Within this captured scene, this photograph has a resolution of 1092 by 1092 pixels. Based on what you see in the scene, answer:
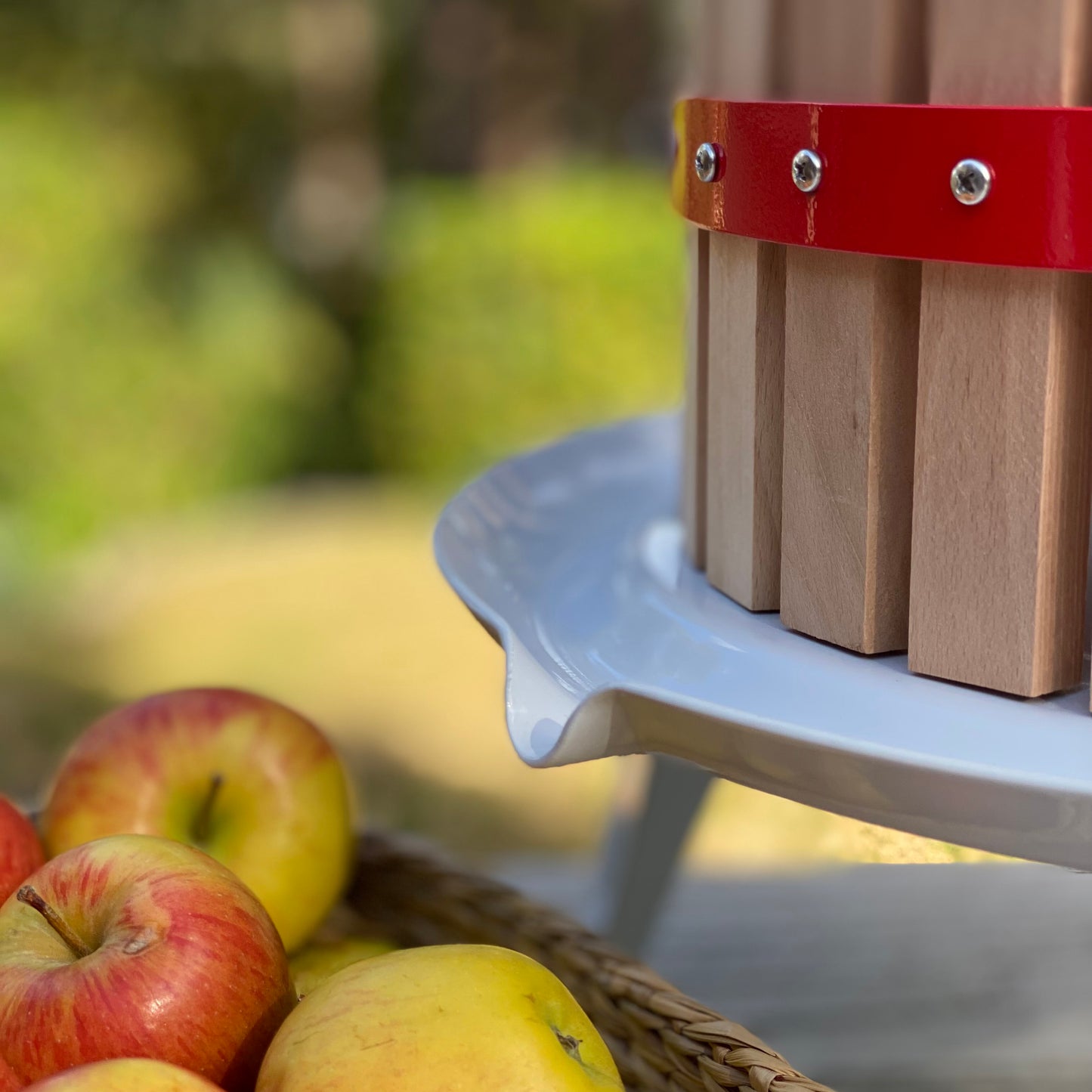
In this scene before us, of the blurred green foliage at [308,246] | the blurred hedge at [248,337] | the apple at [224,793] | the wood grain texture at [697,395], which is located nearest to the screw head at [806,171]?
the wood grain texture at [697,395]

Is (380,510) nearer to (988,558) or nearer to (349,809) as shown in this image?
(349,809)

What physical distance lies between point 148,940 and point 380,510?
3.64 m

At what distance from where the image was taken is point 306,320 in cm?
461

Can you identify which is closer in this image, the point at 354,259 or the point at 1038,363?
the point at 1038,363

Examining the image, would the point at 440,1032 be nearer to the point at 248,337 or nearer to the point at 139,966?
the point at 139,966

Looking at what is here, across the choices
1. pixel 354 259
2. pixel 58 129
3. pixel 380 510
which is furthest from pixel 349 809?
pixel 354 259

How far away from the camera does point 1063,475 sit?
621 millimetres

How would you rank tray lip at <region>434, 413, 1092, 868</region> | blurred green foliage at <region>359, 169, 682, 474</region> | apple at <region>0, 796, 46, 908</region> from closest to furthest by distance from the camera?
tray lip at <region>434, 413, 1092, 868</region>, apple at <region>0, 796, 46, 908</region>, blurred green foliage at <region>359, 169, 682, 474</region>

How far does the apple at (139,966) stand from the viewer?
0.65 metres

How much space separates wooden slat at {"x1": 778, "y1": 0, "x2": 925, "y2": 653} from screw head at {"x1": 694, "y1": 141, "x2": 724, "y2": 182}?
0.17ft

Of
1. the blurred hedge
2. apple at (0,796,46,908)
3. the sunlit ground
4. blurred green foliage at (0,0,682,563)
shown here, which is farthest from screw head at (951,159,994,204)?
the blurred hedge

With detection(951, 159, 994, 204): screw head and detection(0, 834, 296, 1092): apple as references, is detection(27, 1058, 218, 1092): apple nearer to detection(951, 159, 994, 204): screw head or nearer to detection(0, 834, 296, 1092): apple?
detection(0, 834, 296, 1092): apple

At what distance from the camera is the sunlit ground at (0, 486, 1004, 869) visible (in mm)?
2596

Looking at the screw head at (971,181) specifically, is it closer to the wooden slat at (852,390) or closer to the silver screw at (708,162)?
the wooden slat at (852,390)
